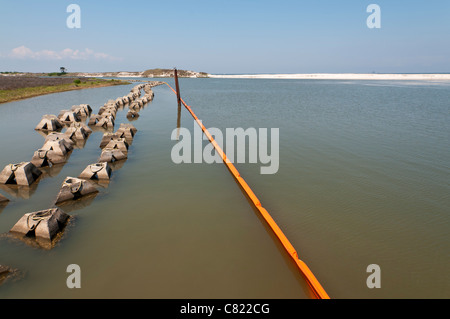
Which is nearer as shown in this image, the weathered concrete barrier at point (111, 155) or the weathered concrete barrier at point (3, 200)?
the weathered concrete barrier at point (3, 200)

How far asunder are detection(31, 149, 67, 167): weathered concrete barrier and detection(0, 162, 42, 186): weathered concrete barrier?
1262 mm

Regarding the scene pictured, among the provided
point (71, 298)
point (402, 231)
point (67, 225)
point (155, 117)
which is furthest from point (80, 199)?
point (155, 117)

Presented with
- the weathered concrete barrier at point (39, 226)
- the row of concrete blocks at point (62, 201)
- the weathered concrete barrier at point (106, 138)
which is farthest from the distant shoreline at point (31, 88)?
the weathered concrete barrier at point (39, 226)

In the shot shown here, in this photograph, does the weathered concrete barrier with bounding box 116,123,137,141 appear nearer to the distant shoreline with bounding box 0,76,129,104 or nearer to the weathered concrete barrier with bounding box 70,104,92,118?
the weathered concrete barrier with bounding box 70,104,92,118

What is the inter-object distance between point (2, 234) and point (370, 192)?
32.3ft

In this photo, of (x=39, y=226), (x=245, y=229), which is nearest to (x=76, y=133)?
(x=39, y=226)

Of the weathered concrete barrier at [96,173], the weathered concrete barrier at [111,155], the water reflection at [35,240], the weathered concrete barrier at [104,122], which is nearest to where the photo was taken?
the water reflection at [35,240]

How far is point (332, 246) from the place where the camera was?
5.16 m

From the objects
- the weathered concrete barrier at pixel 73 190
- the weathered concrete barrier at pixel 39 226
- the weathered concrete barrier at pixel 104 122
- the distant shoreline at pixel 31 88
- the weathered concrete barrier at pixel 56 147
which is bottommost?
the weathered concrete barrier at pixel 39 226

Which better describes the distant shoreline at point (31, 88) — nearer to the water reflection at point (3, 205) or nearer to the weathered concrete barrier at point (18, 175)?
the weathered concrete barrier at point (18, 175)

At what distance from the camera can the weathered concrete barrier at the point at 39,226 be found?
509 centimetres

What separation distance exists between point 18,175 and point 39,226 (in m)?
3.65

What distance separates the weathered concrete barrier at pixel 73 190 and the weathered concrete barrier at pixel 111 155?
2613 mm
